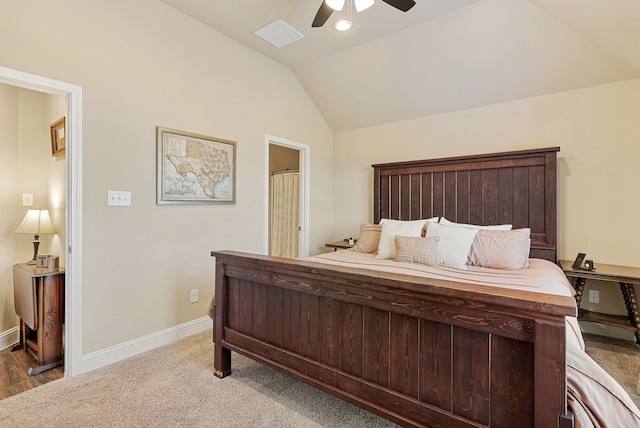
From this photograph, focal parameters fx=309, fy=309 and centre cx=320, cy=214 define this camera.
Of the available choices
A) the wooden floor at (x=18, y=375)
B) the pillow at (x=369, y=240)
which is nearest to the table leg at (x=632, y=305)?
the pillow at (x=369, y=240)

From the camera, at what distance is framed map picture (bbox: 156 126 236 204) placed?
107 inches

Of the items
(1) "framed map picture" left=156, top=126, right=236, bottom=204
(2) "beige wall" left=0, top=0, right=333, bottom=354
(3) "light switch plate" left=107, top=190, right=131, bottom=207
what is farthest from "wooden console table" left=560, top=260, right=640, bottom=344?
(3) "light switch plate" left=107, top=190, right=131, bottom=207

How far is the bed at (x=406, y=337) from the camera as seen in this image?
1.11 metres

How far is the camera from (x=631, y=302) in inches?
102

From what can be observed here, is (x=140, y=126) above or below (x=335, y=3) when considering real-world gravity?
below

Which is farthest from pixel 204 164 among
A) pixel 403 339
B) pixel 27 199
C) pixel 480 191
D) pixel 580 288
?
pixel 580 288

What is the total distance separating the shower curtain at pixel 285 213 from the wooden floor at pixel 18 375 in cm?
313

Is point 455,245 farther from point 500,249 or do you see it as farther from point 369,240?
point 369,240

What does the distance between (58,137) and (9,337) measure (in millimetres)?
1841

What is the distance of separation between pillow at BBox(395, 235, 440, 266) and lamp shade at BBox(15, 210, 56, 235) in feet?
10.4

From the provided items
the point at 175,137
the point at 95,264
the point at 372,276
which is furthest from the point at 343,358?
the point at 175,137

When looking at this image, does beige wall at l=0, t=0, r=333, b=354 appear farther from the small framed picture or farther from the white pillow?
the white pillow

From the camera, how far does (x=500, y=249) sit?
265cm

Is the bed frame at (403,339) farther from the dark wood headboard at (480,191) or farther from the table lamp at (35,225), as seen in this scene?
the dark wood headboard at (480,191)
